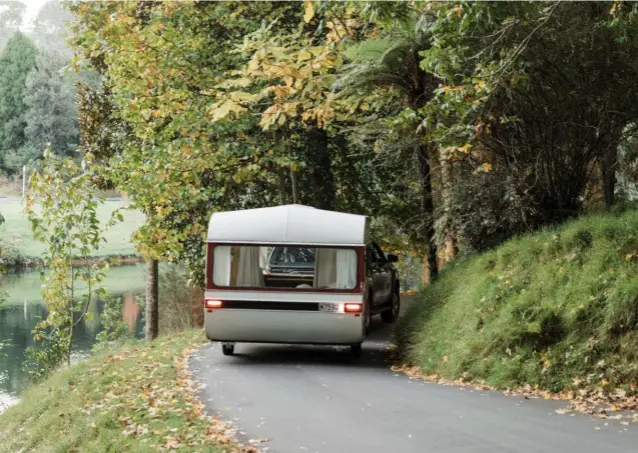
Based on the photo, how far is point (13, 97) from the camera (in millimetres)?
73188

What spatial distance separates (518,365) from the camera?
12.2m

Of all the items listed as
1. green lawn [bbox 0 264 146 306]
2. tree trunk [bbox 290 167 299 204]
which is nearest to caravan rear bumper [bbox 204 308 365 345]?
tree trunk [bbox 290 167 299 204]

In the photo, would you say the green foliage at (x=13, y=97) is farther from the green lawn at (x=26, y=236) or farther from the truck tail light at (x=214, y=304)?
the truck tail light at (x=214, y=304)

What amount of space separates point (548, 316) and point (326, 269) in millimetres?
4046

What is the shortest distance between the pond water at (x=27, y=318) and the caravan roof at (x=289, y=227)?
28.7ft

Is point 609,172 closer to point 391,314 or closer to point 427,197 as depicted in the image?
point 427,197

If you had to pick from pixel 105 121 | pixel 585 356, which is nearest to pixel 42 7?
→ pixel 105 121

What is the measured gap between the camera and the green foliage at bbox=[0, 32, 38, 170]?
235ft

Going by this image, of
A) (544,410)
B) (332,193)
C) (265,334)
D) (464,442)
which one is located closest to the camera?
(464,442)

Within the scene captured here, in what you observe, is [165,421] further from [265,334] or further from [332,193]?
[332,193]

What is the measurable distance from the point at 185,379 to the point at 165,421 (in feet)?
9.97

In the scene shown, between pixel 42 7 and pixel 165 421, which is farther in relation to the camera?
pixel 42 7

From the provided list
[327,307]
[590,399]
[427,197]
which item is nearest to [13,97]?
[427,197]

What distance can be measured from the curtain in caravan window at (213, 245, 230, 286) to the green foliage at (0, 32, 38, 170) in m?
58.7
